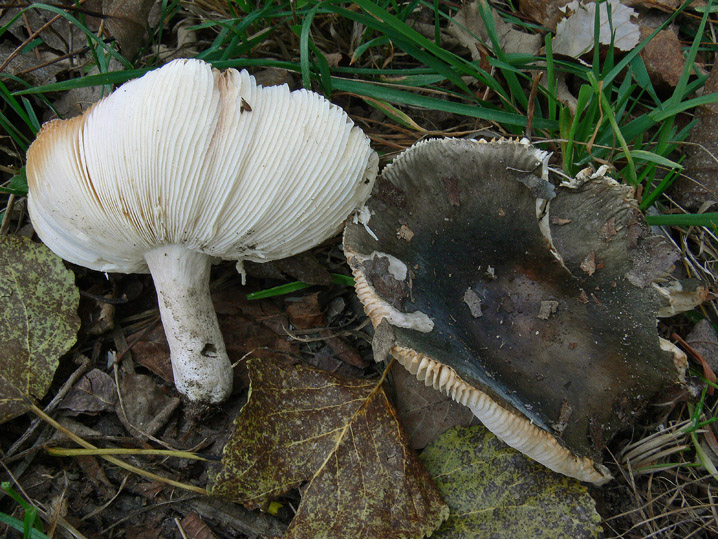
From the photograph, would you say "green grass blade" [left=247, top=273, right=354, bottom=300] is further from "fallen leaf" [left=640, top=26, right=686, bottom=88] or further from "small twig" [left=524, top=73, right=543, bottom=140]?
"fallen leaf" [left=640, top=26, right=686, bottom=88]

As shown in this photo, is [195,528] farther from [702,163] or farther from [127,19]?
[702,163]

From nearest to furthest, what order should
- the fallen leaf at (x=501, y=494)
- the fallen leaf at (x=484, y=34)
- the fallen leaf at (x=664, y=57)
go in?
the fallen leaf at (x=501, y=494)
the fallen leaf at (x=664, y=57)
the fallen leaf at (x=484, y=34)

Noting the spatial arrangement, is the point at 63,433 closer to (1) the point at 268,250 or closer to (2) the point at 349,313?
(1) the point at 268,250

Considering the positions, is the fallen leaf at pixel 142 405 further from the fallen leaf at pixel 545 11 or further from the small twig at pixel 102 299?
the fallen leaf at pixel 545 11

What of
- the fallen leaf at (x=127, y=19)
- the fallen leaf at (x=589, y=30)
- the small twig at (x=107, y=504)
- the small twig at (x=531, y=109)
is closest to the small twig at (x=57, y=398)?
the small twig at (x=107, y=504)

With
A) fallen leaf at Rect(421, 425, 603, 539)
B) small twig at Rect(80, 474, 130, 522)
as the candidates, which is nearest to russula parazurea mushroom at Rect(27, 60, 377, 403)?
small twig at Rect(80, 474, 130, 522)

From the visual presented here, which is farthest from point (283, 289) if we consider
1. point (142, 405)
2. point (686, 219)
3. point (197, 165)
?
point (686, 219)
